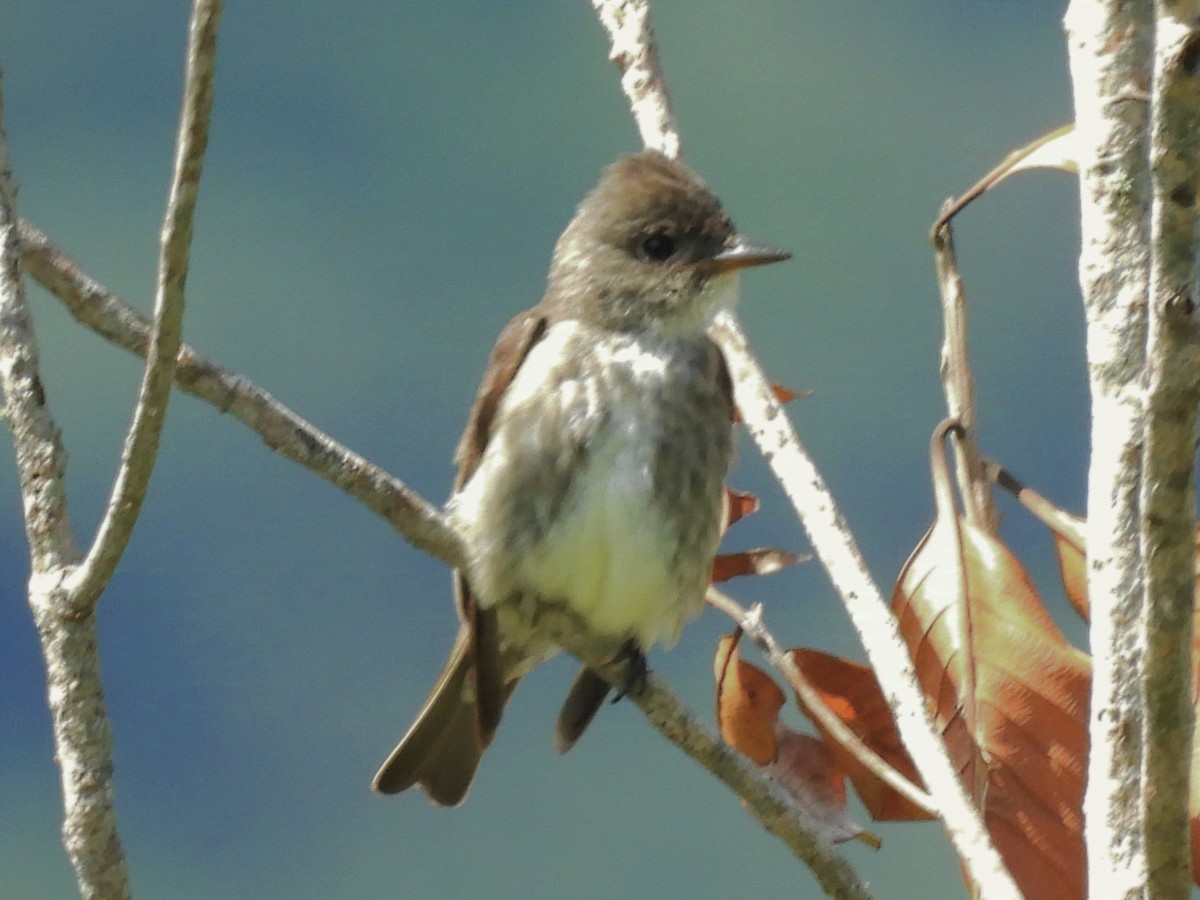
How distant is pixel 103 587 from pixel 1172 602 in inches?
44.2

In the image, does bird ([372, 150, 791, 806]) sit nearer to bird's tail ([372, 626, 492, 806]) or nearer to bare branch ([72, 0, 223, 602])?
bird's tail ([372, 626, 492, 806])

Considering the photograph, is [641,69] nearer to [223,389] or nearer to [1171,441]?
[223,389]

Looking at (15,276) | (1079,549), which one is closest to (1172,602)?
(1079,549)

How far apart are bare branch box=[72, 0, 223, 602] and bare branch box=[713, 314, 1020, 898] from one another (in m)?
0.93

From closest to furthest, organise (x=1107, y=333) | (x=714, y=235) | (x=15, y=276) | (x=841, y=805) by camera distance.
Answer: (x=1107, y=333)
(x=15, y=276)
(x=841, y=805)
(x=714, y=235)

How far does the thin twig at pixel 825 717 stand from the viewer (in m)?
2.15

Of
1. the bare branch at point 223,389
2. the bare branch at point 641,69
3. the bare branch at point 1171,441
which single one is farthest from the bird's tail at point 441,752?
the bare branch at point 1171,441

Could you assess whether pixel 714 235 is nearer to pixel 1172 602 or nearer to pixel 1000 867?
pixel 1000 867

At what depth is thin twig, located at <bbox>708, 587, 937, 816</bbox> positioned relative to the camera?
2146mm

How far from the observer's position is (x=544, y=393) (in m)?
2.92

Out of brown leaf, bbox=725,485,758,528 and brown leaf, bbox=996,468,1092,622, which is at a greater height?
A: brown leaf, bbox=725,485,758,528

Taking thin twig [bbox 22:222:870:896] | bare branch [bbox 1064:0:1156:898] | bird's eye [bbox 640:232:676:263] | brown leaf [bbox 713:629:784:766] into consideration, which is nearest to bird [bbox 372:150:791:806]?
bird's eye [bbox 640:232:676:263]

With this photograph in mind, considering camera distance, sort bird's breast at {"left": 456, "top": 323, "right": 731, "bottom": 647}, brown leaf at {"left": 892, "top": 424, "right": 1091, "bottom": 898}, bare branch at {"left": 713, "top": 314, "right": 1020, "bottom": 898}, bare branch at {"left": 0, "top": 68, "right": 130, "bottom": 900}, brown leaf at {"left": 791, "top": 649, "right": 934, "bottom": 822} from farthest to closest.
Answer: bird's breast at {"left": 456, "top": 323, "right": 731, "bottom": 647}
brown leaf at {"left": 791, "top": 649, "right": 934, "bottom": 822}
brown leaf at {"left": 892, "top": 424, "right": 1091, "bottom": 898}
bare branch at {"left": 713, "top": 314, "right": 1020, "bottom": 898}
bare branch at {"left": 0, "top": 68, "right": 130, "bottom": 900}

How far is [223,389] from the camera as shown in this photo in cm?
205
